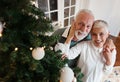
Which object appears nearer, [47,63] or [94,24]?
[47,63]

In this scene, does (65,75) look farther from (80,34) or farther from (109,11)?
(109,11)

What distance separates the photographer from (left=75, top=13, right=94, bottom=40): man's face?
106cm

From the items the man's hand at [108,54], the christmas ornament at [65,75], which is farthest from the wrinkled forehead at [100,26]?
the christmas ornament at [65,75]

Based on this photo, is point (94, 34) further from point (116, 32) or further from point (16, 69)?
point (116, 32)

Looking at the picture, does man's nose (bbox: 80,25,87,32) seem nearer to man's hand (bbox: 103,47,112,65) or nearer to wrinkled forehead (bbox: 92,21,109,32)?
wrinkled forehead (bbox: 92,21,109,32)

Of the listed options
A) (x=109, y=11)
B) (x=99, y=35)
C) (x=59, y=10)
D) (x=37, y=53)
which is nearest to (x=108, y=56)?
(x=99, y=35)

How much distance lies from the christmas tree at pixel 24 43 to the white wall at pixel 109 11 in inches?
76.4

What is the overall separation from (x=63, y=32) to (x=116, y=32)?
Result: 6.55ft

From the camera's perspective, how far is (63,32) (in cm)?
134

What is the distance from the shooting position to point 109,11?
9.60 ft

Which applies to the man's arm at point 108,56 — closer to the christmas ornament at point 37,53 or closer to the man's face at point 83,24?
the man's face at point 83,24

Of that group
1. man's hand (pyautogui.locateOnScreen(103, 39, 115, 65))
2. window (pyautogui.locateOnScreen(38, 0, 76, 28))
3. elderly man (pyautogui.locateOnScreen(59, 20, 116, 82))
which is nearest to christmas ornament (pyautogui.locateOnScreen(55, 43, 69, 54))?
elderly man (pyautogui.locateOnScreen(59, 20, 116, 82))

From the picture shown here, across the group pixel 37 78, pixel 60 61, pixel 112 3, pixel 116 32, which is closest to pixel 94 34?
pixel 60 61

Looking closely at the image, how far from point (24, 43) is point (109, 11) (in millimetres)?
2387
